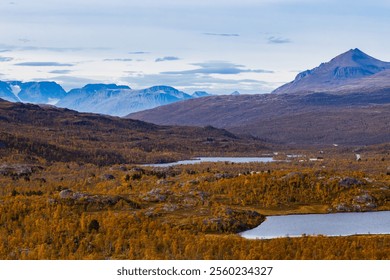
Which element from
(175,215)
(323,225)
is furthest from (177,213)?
(323,225)

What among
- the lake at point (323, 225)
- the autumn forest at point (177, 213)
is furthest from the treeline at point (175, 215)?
the lake at point (323, 225)

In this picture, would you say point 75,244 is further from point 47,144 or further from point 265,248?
point 47,144

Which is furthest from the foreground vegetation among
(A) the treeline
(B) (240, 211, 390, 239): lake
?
(B) (240, 211, 390, 239): lake

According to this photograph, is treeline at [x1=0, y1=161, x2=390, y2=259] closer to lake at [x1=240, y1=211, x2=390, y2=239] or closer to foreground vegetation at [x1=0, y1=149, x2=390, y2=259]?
foreground vegetation at [x1=0, y1=149, x2=390, y2=259]

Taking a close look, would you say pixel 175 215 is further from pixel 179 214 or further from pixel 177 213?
pixel 177 213

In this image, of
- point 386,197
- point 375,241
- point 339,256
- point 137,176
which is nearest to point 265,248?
point 339,256
